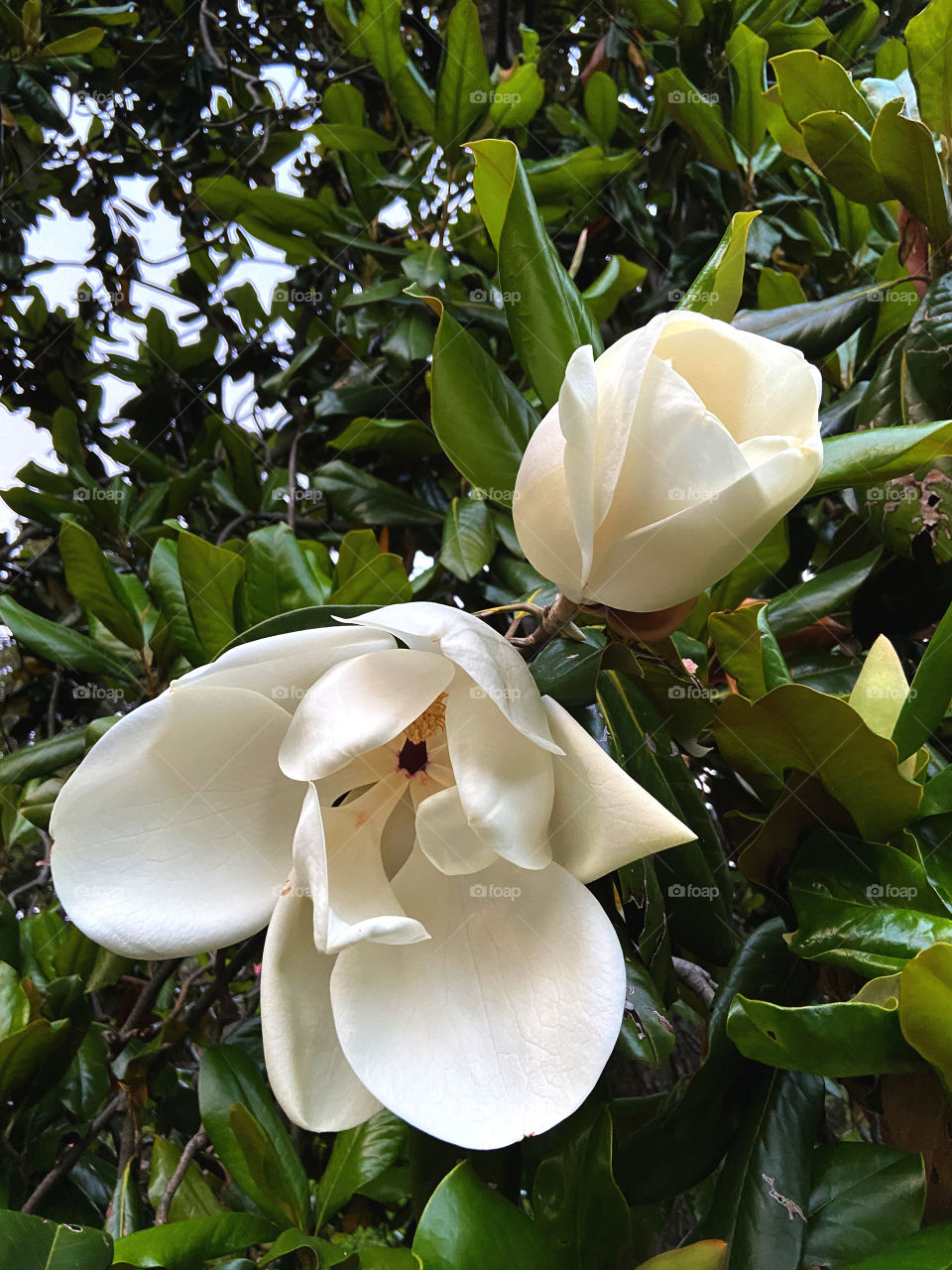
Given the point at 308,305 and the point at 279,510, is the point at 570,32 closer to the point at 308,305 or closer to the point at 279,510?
the point at 308,305

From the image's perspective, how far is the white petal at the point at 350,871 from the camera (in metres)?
0.40

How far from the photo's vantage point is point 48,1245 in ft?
1.70

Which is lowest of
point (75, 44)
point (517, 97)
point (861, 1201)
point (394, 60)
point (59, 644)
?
point (861, 1201)

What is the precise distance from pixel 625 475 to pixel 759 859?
0.28m

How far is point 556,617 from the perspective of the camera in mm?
513

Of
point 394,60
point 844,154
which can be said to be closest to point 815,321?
point 844,154

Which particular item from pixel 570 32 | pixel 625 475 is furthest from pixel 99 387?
pixel 625 475

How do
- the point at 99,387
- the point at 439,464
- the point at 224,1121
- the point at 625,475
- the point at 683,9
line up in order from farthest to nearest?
the point at 99,387
the point at 439,464
the point at 683,9
the point at 224,1121
the point at 625,475

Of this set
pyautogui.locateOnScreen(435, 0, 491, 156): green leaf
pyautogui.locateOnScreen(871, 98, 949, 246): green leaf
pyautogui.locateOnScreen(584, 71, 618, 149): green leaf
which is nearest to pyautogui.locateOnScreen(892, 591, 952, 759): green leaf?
pyautogui.locateOnScreen(871, 98, 949, 246): green leaf

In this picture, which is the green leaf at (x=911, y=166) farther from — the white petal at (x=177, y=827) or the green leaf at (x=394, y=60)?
the green leaf at (x=394, y=60)

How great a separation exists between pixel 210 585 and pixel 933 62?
0.72 metres

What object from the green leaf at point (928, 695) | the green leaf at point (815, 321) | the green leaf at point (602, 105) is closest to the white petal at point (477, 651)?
the green leaf at point (928, 695)

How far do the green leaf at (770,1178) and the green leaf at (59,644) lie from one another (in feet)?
2.45

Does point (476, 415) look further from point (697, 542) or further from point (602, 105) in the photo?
point (602, 105)
